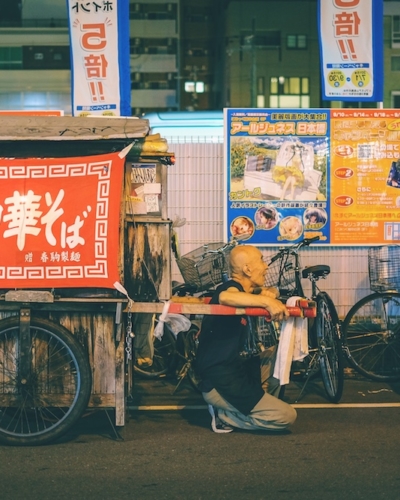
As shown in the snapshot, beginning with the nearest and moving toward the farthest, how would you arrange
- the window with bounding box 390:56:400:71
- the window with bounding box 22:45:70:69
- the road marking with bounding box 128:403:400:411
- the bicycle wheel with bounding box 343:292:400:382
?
1. the road marking with bounding box 128:403:400:411
2. the bicycle wheel with bounding box 343:292:400:382
3. the window with bounding box 390:56:400:71
4. the window with bounding box 22:45:70:69

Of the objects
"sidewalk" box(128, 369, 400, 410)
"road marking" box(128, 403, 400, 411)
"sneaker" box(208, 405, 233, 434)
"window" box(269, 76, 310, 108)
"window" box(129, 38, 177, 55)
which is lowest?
"sidewalk" box(128, 369, 400, 410)

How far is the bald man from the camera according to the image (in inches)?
258

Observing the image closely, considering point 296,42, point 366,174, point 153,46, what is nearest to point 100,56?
point 366,174

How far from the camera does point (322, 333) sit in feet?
27.3

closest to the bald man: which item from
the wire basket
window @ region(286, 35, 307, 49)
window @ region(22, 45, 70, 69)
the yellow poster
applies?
the wire basket

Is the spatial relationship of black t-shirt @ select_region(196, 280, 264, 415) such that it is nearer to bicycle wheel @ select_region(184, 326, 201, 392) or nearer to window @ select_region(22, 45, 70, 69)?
bicycle wheel @ select_region(184, 326, 201, 392)

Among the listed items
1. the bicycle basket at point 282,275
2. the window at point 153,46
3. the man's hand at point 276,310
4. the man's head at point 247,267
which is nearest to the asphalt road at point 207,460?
the man's hand at point 276,310

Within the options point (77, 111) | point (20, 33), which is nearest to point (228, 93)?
point (20, 33)

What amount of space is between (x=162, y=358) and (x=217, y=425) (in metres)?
2.39

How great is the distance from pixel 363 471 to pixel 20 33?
183 ft

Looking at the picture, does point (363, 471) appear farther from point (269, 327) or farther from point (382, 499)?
point (269, 327)

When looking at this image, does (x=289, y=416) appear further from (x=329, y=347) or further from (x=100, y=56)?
(x=100, y=56)

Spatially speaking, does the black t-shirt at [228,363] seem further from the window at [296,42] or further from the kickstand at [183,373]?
the window at [296,42]

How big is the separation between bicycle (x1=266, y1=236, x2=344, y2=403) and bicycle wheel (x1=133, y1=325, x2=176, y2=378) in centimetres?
134
